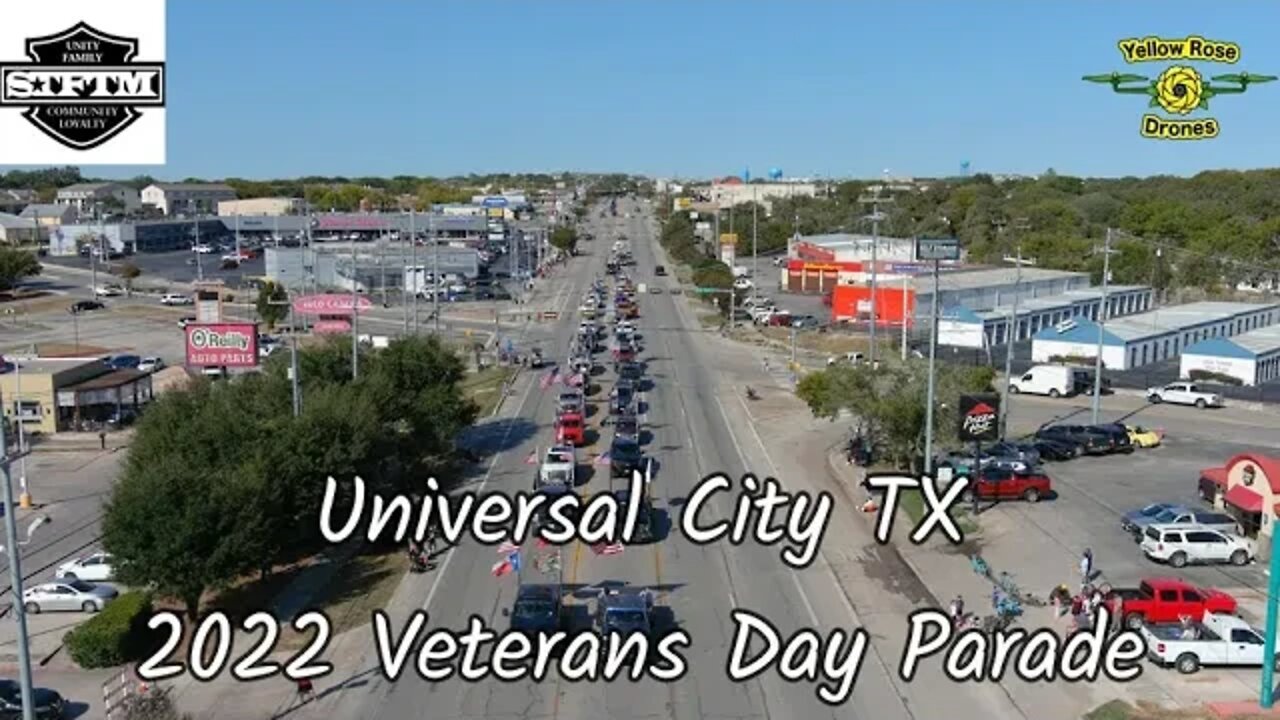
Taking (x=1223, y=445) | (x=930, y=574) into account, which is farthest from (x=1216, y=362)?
(x=930, y=574)

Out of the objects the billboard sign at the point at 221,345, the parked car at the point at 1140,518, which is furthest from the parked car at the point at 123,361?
the parked car at the point at 1140,518

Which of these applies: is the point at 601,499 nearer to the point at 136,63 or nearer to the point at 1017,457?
the point at 136,63

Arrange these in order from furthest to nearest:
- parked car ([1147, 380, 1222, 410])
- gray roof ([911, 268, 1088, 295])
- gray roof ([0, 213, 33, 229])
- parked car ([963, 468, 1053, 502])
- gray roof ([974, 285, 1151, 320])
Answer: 1. gray roof ([0, 213, 33, 229])
2. gray roof ([911, 268, 1088, 295])
3. gray roof ([974, 285, 1151, 320])
4. parked car ([1147, 380, 1222, 410])
5. parked car ([963, 468, 1053, 502])

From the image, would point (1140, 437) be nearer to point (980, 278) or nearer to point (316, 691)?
point (316, 691)

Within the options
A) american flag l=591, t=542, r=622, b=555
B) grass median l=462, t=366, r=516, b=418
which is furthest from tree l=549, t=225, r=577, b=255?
american flag l=591, t=542, r=622, b=555

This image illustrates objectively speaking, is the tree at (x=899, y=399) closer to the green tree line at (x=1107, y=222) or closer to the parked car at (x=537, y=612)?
the parked car at (x=537, y=612)

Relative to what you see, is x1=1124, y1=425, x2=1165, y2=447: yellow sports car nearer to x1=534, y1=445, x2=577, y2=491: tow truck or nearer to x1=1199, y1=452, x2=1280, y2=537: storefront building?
x1=1199, y1=452, x2=1280, y2=537: storefront building

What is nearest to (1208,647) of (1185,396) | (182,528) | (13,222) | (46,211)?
(182,528)

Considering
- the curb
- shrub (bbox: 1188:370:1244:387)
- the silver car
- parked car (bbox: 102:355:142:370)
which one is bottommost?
the silver car
